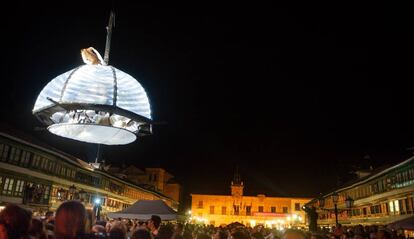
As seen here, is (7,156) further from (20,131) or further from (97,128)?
(97,128)

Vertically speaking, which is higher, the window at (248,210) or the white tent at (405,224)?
the window at (248,210)

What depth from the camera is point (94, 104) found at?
593 centimetres

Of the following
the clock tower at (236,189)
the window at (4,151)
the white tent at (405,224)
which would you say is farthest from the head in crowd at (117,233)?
the clock tower at (236,189)

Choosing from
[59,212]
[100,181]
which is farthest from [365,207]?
[59,212]

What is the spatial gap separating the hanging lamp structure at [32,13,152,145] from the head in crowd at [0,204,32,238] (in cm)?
268

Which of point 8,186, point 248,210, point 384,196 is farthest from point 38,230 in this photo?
point 248,210

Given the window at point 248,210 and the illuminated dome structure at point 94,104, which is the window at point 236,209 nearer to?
the window at point 248,210

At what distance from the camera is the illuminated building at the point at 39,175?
103 ft

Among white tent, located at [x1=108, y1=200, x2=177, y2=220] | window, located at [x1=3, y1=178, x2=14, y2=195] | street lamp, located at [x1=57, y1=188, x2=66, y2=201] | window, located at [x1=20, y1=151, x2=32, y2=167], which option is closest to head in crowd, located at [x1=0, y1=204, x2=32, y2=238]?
white tent, located at [x1=108, y1=200, x2=177, y2=220]

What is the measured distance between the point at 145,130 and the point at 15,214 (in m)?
3.72

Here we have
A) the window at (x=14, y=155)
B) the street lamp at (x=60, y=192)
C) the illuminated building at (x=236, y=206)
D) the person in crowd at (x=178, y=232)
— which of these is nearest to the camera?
the person in crowd at (x=178, y=232)

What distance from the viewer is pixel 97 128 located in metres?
6.75

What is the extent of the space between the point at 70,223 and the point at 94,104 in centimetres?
295

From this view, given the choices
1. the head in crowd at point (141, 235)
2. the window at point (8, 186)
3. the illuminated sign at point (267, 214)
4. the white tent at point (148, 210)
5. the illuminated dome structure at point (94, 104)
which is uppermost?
the illuminated sign at point (267, 214)
